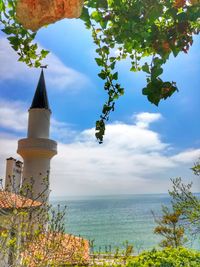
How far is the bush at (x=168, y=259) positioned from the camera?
35.5 ft

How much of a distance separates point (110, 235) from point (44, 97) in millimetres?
91008

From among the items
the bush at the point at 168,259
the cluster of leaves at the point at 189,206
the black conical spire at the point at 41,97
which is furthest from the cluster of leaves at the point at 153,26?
the black conical spire at the point at 41,97

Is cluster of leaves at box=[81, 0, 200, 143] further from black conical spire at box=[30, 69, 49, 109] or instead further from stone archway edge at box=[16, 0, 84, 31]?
black conical spire at box=[30, 69, 49, 109]

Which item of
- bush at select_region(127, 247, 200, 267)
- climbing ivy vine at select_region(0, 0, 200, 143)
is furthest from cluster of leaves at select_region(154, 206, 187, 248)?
climbing ivy vine at select_region(0, 0, 200, 143)

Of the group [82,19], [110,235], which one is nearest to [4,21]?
[82,19]

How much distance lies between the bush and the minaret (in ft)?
52.4

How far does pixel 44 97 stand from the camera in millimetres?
29734

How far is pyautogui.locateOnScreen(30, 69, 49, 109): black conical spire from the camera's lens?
2907cm

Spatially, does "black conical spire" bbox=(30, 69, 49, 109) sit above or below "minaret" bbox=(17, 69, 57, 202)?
above

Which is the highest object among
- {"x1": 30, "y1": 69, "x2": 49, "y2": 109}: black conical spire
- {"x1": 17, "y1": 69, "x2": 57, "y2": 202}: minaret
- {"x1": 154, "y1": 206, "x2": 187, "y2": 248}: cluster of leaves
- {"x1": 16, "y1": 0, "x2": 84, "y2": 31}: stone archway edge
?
{"x1": 30, "y1": 69, "x2": 49, "y2": 109}: black conical spire

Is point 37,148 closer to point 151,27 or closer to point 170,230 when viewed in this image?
point 170,230

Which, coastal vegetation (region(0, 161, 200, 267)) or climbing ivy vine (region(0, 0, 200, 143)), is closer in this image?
climbing ivy vine (region(0, 0, 200, 143))

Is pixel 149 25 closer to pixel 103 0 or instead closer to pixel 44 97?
pixel 103 0

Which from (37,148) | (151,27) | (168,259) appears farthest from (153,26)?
(37,148)
